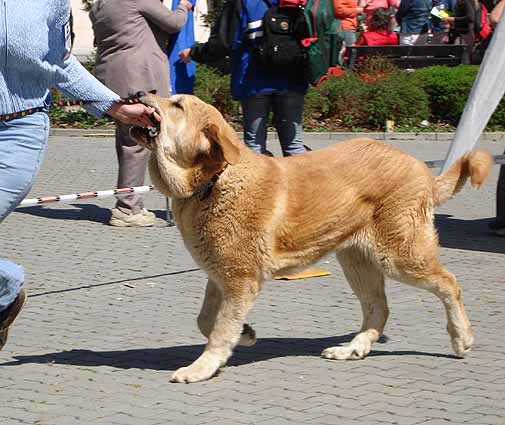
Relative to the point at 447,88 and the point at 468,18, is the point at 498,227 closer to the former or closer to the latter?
the point at 447,88

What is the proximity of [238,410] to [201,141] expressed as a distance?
51.0 inches

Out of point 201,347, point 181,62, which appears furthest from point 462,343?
point 181,62

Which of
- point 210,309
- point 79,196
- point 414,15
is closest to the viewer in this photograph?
point 210,309

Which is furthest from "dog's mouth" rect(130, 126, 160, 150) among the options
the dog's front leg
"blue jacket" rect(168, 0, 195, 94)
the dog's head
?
"blue jacket" rect(168, 0, 195, 94)

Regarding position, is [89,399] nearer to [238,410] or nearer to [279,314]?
[238,410]

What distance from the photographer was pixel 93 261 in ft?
27.9

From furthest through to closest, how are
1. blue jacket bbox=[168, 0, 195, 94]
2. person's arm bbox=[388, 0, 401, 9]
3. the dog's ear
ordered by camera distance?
person's arm bbox=[388, 0, 401, 9] → blue jacket bbox=[168, 0, 195, 94] → the dog's ear

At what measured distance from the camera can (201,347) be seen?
244 inches

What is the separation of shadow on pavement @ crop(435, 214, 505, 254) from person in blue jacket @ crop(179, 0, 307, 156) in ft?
5.29

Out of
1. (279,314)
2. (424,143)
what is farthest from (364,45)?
(279,314)

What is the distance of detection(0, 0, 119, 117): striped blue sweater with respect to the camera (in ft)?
15.8

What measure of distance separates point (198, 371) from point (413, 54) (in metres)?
13.7

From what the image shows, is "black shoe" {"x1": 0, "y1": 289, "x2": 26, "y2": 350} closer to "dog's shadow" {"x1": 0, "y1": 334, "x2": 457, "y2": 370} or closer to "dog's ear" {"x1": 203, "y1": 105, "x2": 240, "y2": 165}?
"dog's shadow" {"x1": 0, "y1": 334, "x2": 457, "y2": 370}

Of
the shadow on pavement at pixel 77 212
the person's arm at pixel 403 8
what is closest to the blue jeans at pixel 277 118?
the shadow on pavement at pixel 77 212
